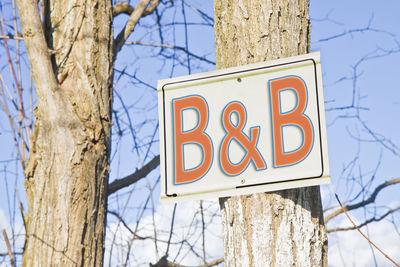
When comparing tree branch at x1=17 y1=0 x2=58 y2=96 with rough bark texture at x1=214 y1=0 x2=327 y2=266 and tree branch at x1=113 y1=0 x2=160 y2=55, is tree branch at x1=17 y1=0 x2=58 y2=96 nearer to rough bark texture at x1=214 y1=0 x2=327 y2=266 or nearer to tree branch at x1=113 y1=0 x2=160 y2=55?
tree branch at x1=113 y1=0 x2=160 y2=55

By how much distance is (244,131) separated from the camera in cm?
126

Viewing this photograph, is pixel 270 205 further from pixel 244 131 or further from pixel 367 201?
pixel 367 201

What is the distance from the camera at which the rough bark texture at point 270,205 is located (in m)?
1.24

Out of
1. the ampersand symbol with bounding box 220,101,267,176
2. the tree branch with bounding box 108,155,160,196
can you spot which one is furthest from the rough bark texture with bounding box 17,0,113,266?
the ampersand symbol with bounding box 220,101,267,176

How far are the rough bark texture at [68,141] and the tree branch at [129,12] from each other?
358 mm

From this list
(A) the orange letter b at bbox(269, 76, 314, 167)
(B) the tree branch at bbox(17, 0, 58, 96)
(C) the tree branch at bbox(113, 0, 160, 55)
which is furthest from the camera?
(C) the tree branch at bbox(113, 0, 160, 55)

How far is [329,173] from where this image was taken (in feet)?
3.87

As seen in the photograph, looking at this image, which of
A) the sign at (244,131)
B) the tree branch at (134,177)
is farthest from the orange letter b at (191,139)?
the tree branch at (134,177)

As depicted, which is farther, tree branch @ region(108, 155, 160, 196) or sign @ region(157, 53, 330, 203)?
tree branch @ region(108, 155, 160, 196)

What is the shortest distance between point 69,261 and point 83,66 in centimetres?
105

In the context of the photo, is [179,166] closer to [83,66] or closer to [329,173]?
[329,173]

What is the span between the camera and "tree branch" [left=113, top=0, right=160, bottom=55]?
11.3 feet

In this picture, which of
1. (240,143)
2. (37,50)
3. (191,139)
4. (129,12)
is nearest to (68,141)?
(37,50)

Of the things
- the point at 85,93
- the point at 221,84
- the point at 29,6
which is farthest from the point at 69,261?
the point at 221,84
